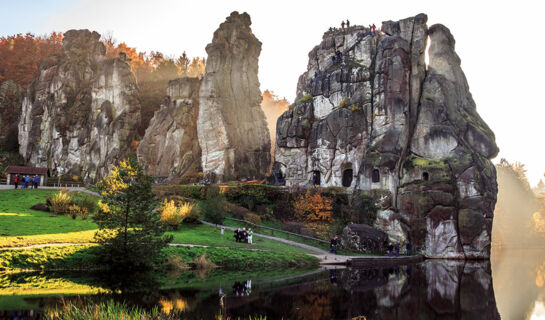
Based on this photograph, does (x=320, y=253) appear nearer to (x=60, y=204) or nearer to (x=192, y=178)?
(x=60, y=204)

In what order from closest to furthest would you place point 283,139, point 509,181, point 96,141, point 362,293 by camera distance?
1. point 362,293
2. point 283,139
3. point 96,141
4. point 509,181

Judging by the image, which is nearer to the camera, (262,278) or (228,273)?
(262,278)

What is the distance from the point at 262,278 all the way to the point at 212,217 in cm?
1381

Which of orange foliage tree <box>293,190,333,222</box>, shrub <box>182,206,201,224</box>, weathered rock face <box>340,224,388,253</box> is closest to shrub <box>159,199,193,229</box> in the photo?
shrub <box>182,206,201,224</box>

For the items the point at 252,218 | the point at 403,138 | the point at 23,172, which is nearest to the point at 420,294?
the point at 252,218

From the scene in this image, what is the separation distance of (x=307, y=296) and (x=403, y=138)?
31.0 m

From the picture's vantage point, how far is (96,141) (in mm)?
70000

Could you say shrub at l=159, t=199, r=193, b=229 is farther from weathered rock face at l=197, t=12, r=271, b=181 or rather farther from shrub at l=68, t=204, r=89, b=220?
weathered rock face at l=197, t=12, r=271, b=181

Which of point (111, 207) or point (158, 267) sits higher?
point (111, 207)

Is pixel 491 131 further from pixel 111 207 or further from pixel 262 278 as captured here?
pixel 111 207

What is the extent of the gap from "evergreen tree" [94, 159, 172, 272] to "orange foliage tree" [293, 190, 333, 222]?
72.0 ft

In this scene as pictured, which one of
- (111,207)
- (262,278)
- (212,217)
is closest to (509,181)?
(212,217)

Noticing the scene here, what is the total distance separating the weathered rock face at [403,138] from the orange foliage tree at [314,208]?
12.0ft

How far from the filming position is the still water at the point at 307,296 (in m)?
15.1
